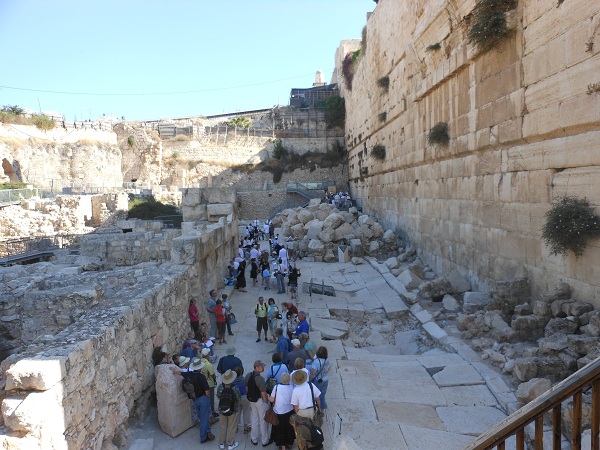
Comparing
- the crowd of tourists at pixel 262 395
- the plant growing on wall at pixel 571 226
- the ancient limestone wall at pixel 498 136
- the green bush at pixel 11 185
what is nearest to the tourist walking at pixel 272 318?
the crowd of tourists at pixel 262 395

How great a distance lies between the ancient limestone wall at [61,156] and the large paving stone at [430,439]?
26596 mm

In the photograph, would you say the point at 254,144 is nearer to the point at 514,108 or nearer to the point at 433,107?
the point at 433,107

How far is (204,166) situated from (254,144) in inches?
191

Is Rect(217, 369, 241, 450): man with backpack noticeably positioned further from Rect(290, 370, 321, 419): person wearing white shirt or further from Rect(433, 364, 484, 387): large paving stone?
Rect(433, 364, 484, 387): large paving stone

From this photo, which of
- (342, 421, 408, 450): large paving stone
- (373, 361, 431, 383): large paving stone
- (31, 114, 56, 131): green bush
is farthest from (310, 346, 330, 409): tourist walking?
(31, 114, 56, 131): green bush

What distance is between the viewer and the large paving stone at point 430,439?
404 centimetres

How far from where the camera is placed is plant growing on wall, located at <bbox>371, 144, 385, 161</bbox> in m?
16.8

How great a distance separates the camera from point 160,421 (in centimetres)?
452

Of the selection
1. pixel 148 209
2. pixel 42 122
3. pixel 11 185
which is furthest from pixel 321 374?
pixel 42 122

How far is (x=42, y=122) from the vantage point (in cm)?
3086

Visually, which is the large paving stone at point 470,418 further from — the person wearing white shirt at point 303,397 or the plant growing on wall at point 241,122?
the plant growing on wall at point 241,122

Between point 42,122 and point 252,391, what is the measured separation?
33037 millimetres

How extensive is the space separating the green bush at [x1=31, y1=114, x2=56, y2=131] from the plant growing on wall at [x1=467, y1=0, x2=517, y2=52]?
31.6 m

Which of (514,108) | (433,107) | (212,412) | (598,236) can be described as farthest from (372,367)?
(433,107)
